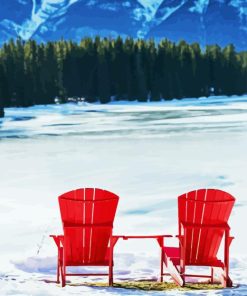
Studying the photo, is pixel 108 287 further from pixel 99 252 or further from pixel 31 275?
pixel 31 275

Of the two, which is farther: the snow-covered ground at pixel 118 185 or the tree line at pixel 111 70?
the tree line at pixel 111 70

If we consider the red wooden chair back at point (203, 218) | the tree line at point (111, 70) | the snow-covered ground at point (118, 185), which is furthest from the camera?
the tree line at point (111, 70)

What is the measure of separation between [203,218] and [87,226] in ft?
3.43

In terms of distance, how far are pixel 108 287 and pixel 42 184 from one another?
9314 mm

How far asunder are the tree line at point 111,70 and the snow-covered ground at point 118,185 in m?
54.1

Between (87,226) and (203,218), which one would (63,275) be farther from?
(203,218)

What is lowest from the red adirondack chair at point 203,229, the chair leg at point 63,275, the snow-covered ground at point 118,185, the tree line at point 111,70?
the snow-covered ground at point 118,185

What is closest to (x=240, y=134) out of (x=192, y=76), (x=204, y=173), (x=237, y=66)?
(x=204, y=173)

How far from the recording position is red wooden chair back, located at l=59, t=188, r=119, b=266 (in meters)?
6.57

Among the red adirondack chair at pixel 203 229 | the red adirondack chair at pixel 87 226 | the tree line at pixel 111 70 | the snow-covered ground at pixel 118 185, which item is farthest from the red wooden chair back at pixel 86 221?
the tree line at pixel 111 70

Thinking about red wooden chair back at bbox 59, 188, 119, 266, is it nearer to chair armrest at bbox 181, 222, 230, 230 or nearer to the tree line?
chair armrest at bbox 181, 222, 230, 230

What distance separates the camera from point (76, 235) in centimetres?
670

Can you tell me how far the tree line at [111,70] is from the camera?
87.2m

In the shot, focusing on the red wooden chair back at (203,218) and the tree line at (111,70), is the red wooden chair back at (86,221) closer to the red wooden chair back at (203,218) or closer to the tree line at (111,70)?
the red wooden chair back at (203,218)
